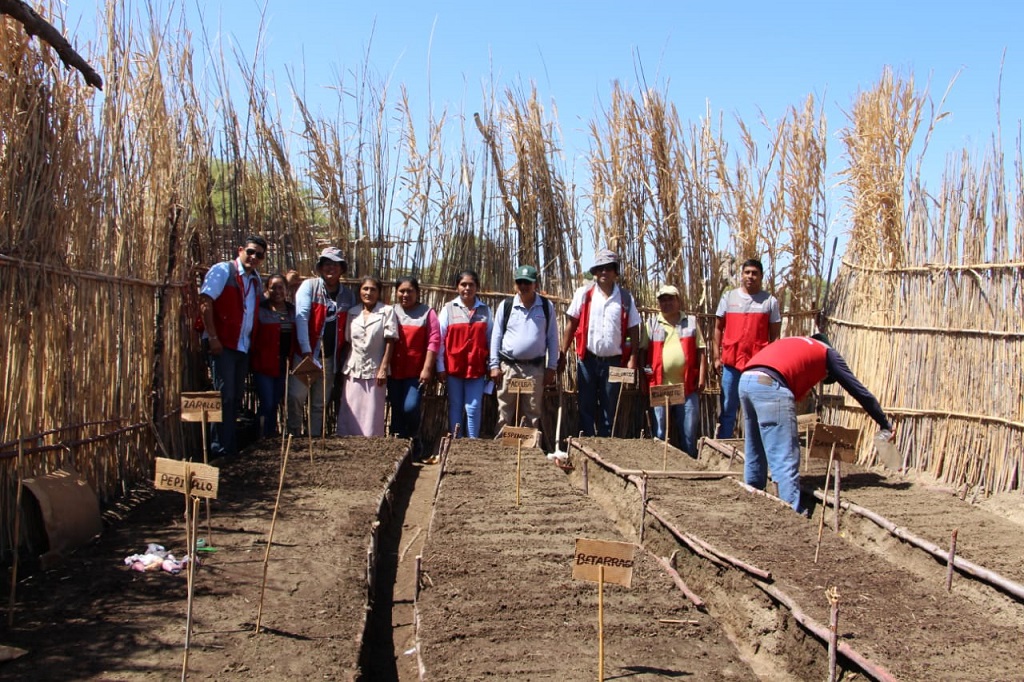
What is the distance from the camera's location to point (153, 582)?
3.59m

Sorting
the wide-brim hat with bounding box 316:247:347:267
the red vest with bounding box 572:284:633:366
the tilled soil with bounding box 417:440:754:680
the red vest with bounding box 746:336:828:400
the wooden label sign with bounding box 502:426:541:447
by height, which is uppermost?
the wide-brim hat with bounding box 316:247:347:267

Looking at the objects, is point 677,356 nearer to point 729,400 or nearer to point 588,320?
point 729,400

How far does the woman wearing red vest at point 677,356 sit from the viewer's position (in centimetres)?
702

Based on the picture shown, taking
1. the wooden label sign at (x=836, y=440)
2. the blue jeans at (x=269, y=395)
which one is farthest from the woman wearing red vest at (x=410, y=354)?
the wooden label sign at (x=836, y=440)

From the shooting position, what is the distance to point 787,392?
17.2 ft

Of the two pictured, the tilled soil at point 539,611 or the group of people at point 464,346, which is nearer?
the tilled soil at point 539,611

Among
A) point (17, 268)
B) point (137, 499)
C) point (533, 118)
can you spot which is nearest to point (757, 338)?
point (533, 118)

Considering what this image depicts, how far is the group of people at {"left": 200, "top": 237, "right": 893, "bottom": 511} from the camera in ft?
21.4

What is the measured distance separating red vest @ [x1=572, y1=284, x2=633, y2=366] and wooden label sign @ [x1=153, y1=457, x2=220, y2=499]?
13.8 feet

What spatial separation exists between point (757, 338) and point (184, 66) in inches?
179

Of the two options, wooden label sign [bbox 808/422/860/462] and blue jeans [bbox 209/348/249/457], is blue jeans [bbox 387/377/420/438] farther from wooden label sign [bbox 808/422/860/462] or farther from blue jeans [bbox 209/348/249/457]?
wooden label sign [bbox 808/422/860/462]

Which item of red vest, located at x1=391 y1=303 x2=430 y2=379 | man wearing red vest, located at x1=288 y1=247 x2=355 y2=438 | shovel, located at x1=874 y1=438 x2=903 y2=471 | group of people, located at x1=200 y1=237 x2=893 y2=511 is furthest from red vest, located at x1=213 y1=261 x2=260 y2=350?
shovel, located at x1=874 y1=438 x2=903 y2=471

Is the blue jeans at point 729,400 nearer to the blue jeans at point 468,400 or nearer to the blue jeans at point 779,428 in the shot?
the blue jeans at point 779,428

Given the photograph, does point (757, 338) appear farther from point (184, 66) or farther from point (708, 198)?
point (184, 66)
